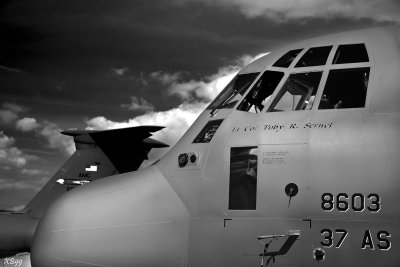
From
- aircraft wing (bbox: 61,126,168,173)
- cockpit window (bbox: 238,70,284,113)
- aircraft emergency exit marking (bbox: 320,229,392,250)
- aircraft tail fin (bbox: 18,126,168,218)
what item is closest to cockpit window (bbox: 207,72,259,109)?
cockpit window (bbox: 238,70,284,113)

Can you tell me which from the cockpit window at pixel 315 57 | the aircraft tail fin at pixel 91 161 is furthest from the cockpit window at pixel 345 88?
the aircraft tail fin at pixel 91 161

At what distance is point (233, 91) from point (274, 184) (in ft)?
5.61

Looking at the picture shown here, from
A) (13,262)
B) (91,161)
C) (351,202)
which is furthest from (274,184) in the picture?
(91,161)

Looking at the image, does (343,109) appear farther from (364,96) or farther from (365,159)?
(365,159)

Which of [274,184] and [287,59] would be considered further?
[287,59]

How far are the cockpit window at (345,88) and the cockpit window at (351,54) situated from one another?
0.56ft

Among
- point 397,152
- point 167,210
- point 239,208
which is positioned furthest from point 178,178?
point 397,152

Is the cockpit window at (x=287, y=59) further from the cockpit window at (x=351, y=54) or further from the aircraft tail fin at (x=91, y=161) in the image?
the aircraft tail fin at (x=91, y=161)

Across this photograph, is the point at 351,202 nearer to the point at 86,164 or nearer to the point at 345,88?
the point at 345,88

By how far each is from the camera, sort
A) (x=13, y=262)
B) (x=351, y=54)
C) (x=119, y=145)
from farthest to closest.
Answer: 1. (x=119, y=145)
2. (x=13, y=262)
3. (x=351, y=54)

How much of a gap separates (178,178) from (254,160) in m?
1.08

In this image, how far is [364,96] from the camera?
605 centimetres

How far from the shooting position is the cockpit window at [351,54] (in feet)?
20.7

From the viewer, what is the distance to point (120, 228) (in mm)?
6480
